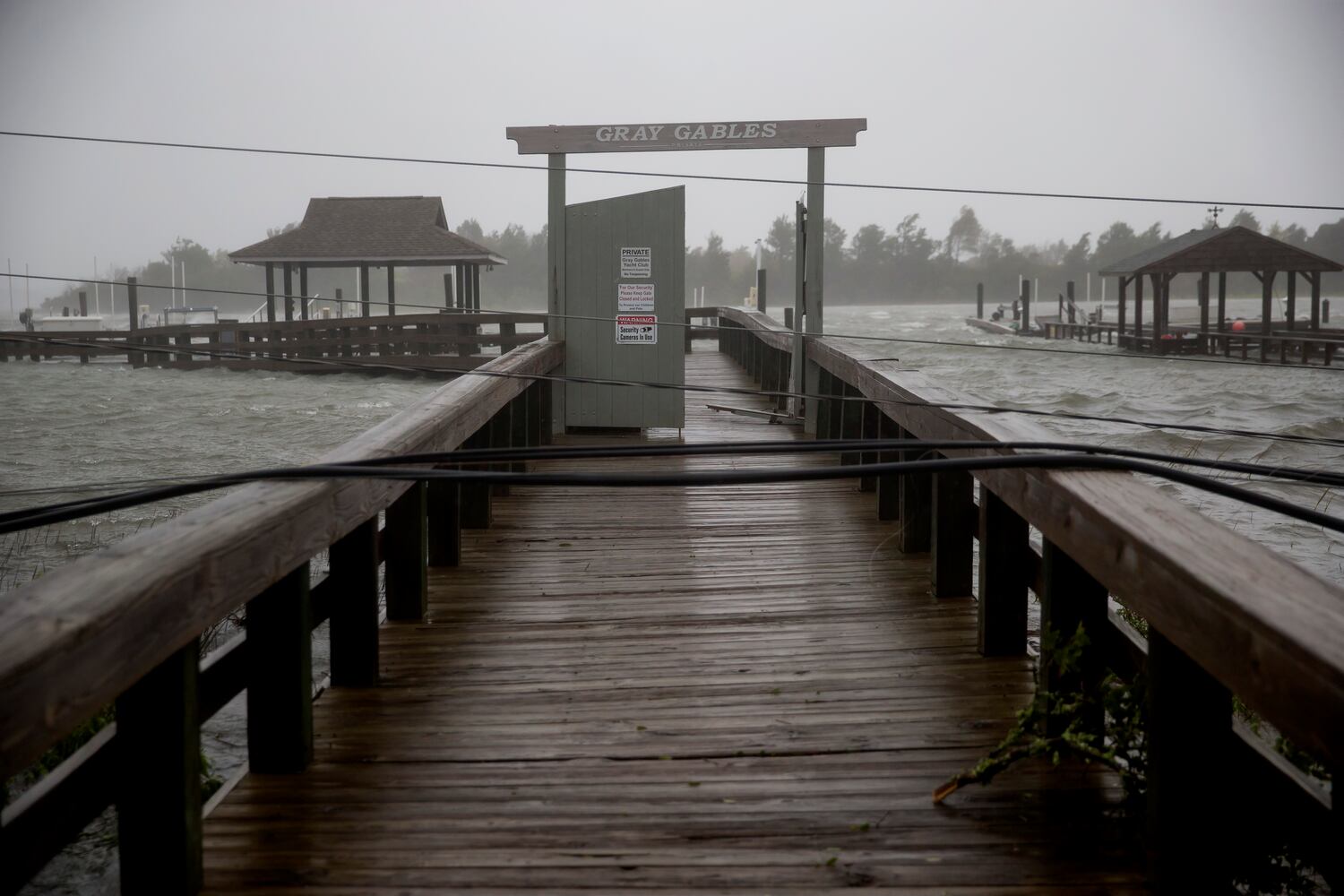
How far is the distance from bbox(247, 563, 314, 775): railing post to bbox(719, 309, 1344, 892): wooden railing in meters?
1.79

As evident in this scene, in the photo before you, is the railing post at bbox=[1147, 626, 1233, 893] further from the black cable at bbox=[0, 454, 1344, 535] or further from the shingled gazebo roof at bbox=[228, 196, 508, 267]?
the shingled gazebo roof at bbox=[228, 196, 508, 267]

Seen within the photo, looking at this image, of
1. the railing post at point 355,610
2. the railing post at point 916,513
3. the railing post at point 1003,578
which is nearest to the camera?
the railing post at point 355,610

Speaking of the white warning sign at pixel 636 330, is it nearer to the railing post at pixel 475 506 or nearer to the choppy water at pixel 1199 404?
the choppy water at pixel 1199 404

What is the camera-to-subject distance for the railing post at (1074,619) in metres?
3.16

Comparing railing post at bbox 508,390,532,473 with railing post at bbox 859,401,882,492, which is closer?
railing post at bbox 859,401,882,492

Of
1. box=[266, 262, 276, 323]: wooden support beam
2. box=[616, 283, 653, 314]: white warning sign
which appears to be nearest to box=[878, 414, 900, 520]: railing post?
box=[616, 283, 653, 314]: white warning sign

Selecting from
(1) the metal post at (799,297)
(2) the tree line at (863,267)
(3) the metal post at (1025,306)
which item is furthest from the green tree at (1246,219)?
(1) the metal post at (799,297)

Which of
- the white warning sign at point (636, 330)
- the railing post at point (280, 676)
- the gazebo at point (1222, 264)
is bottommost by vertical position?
the railing post at point (280, 676)

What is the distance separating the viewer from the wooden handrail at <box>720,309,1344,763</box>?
1665 millimetres

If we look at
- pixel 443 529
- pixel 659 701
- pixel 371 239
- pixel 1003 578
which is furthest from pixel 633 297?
pixel 371 239

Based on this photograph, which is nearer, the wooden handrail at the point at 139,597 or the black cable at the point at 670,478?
the wooden handrail at the point at 139,597

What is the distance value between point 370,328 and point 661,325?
27.2 metres

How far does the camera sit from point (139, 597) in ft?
6.48

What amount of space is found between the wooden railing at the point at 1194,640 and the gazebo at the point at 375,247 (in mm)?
36737
